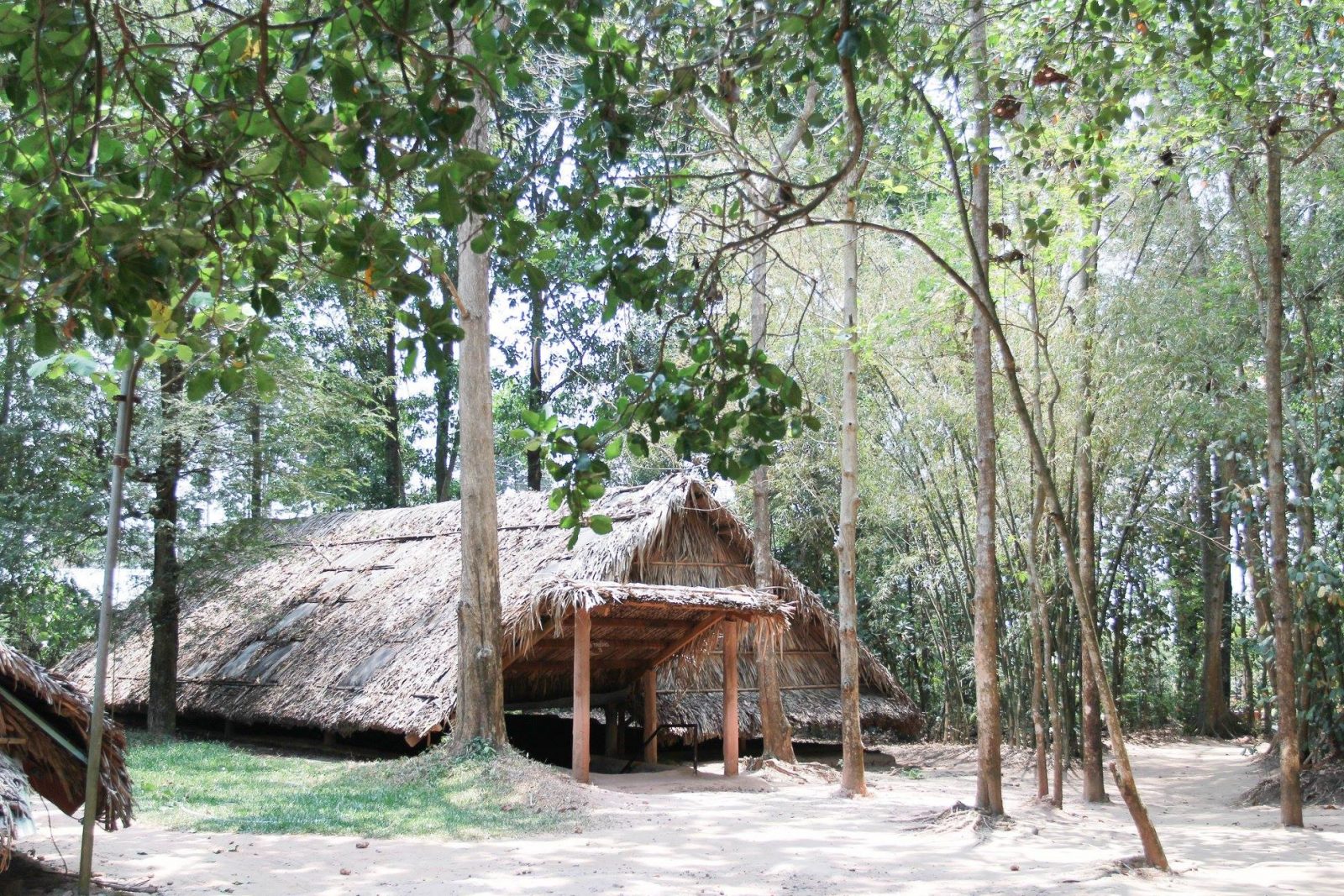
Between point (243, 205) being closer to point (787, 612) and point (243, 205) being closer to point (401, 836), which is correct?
point (401, 836)

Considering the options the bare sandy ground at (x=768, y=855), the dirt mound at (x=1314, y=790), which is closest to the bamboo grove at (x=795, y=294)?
the dirt mound at (x=1314, y=790)

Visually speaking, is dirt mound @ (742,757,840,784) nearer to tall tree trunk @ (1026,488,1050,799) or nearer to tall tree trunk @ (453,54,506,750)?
Result: tall tree trunk @ (1026,488,1050,799)

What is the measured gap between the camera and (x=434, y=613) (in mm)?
11305

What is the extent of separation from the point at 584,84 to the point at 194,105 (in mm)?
1165

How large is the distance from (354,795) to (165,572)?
4684 millimetres

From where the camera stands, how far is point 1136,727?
16.0 meters

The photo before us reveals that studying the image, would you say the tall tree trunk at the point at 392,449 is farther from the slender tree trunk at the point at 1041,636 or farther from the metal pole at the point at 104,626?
the metal pole at the point at 104,626

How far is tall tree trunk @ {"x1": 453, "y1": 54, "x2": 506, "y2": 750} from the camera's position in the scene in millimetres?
8961

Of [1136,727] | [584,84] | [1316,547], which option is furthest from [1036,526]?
[1136,727]

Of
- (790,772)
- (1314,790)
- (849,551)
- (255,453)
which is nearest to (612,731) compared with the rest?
(790,772)

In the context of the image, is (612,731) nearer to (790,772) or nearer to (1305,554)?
(790,772)

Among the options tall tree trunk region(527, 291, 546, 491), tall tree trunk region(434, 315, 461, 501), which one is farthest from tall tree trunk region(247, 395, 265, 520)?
tall tree trunk region(434, 315, 461, 501)

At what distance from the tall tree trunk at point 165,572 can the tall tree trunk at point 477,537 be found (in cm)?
330

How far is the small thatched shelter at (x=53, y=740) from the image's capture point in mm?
4570
